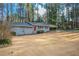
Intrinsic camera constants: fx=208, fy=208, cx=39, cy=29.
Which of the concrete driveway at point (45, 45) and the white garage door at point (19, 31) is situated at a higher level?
the white garage door at point (19, 31)

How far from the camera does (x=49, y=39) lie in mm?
2062

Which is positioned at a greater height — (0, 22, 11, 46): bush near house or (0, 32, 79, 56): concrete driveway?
(0, 22, 11, 46): bush near house

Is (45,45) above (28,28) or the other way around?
the other way around

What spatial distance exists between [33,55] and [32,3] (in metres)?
0.51

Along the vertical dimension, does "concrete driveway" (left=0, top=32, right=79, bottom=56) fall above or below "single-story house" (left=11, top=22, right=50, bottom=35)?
below

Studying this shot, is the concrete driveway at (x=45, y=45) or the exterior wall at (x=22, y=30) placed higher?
the exterior wall at (x=22, y=30)

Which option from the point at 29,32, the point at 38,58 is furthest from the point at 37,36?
the point at 38,58

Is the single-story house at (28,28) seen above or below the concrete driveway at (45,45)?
above

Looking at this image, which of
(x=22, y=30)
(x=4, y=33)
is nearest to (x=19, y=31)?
(x=22, y=30)

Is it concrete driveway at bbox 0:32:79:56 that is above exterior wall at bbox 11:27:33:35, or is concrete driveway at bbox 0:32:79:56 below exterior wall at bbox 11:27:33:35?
below

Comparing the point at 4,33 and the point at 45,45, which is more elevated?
the point at 4,33

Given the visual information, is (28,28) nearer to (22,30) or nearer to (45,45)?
(22,30)

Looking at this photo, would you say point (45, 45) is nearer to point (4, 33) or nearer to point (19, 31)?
point (19, 31)

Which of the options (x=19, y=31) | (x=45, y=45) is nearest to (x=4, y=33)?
(x=19, y=31)
